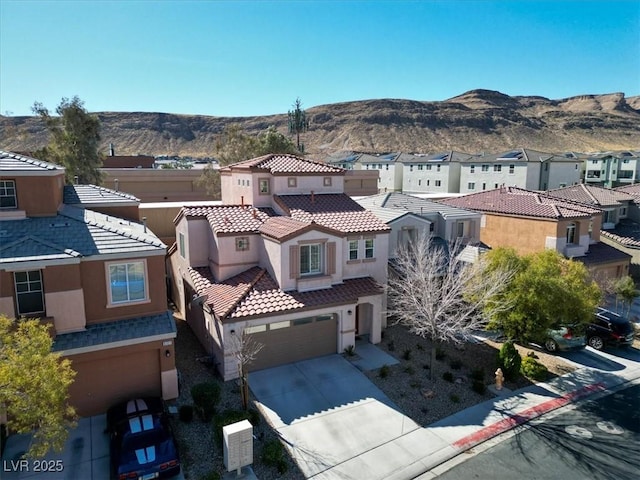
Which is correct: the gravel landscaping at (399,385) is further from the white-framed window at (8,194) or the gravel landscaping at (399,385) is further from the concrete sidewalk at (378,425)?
the white-framed window at (8,194)

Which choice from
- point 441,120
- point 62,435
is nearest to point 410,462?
point 62,435

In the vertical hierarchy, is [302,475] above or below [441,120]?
below

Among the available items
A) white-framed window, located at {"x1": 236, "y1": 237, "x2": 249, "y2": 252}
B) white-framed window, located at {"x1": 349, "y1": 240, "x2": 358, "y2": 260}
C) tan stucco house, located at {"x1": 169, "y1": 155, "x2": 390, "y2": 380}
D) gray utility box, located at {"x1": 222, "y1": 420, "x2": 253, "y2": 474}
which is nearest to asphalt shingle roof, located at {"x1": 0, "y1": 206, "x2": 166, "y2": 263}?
tan stucco house, located at {"x1": 169, "y1": 155, "x2": 390, "y2": 380}

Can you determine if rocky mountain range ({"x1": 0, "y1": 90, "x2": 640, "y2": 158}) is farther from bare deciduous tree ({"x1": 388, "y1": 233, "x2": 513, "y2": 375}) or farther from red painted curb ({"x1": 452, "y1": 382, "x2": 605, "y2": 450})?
red painted curb ({"x1": 452, "y1": 382, "x2": 605, "y2": 450})

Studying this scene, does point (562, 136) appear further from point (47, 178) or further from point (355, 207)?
point (47, 178)

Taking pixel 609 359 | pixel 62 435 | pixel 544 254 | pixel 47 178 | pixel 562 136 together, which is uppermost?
pixel 562 136

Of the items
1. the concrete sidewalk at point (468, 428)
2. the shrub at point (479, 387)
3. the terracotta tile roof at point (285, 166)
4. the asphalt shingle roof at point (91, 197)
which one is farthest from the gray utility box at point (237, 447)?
the terracotta tile roof at point (285, 166)

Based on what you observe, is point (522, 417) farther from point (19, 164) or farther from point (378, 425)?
point (19, 164)
